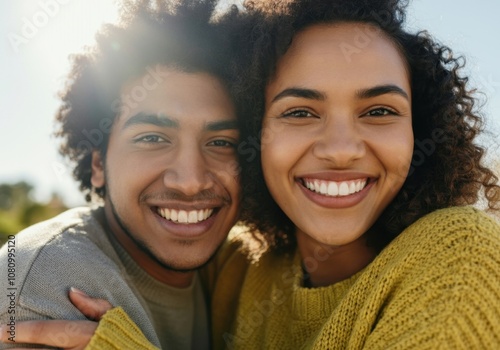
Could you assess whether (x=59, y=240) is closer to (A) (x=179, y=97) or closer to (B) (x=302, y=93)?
(A) (x=179, y=97)

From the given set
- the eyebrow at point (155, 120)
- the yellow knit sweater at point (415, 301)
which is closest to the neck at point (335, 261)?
the yellow knit sweater at point (415, 301)

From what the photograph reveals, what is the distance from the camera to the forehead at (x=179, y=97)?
8.82 feet

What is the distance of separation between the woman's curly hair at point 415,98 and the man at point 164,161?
21 centimetres

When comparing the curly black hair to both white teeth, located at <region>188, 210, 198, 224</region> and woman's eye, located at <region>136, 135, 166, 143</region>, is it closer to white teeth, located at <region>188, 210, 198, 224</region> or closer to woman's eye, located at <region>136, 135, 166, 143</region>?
woman's eye, located at <region>136, 135, 166, 143</region>

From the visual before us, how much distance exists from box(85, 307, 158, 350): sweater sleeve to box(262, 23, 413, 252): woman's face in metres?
0.85

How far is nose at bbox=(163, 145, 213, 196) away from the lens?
2.62 meters

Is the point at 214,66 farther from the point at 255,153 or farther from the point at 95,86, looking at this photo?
the point at 95,86

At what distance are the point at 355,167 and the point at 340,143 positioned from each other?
0.45ft

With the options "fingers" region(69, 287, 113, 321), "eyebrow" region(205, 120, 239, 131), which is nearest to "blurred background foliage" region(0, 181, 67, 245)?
"eyebrow" region(205, 120, 239, 131)

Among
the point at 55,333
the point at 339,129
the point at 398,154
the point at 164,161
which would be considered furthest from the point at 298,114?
the point at 55,333

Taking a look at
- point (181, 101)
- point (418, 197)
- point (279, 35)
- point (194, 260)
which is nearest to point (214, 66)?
point (181, 101)

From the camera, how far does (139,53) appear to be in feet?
9.39

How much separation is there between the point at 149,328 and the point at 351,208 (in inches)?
39.3

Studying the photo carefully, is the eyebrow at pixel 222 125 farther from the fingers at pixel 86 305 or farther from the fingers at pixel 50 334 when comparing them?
the fingers at pixel 50 334
